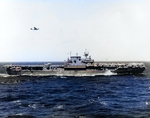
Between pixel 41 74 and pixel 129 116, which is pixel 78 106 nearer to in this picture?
pixel 129 116

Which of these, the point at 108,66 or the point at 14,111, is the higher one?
the point at 108,66

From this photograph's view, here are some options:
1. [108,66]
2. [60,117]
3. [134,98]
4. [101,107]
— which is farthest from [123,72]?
[60,117]

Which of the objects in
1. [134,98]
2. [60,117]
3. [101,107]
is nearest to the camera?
[60,117]

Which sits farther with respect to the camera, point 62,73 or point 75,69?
point 62,73

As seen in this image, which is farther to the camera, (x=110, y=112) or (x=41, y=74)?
(x=41, y=74)

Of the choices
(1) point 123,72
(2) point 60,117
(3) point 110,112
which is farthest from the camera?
(1) point 123,72

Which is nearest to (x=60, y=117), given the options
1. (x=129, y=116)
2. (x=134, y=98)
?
(x=129, y=116)

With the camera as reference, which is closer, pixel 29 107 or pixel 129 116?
pixel 129 116

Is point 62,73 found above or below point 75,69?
below

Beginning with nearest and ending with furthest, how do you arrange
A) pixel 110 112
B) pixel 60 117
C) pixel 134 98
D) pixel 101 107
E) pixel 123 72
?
1. pixel 60 117
2. pixel 110 112
3. pixel 101 107
4. pixel 134 98
5. pixel 123 72

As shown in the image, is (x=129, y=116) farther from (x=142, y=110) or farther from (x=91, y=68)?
(x=91, y=68)
